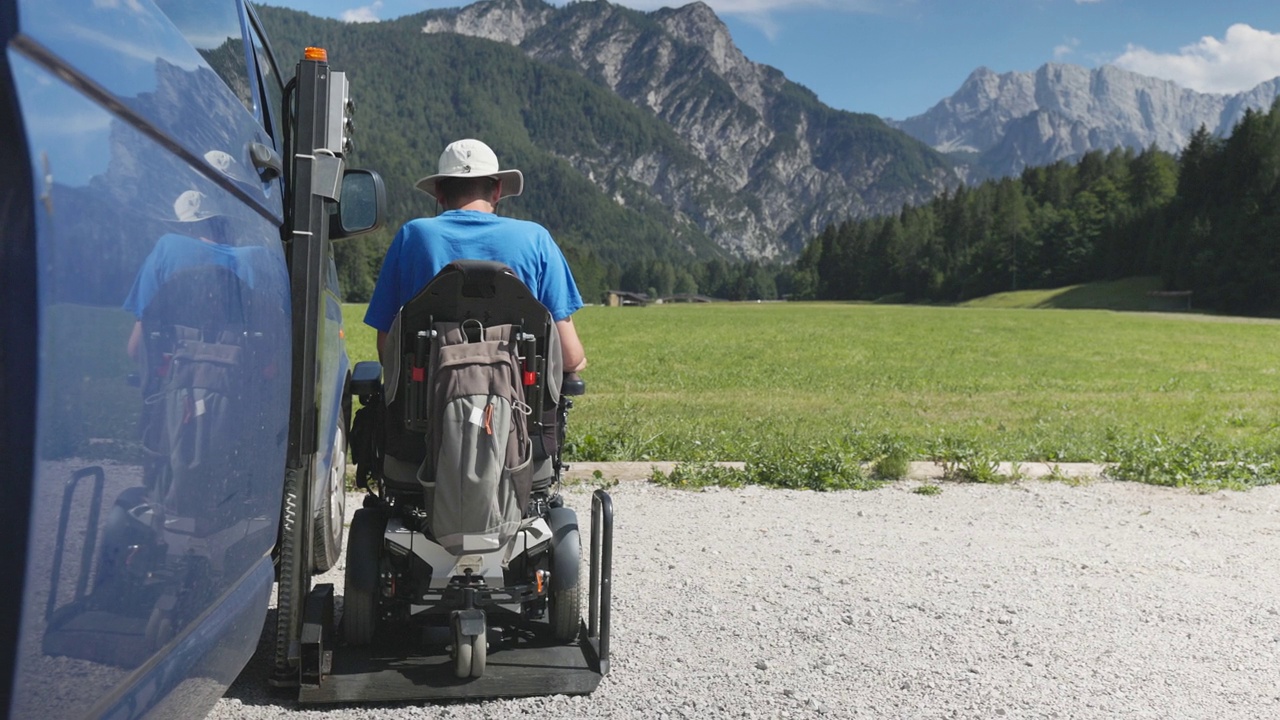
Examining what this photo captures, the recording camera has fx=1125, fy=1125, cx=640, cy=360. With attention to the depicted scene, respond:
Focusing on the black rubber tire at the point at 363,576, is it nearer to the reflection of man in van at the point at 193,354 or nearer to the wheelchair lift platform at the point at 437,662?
the wheelchair lift platform at the point at 437,662

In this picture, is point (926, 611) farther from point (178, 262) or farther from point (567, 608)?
point (178, 262)

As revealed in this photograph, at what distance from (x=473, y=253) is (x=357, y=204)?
1.99 ft

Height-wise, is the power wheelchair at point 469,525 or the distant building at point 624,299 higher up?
the distant building at point 624,299

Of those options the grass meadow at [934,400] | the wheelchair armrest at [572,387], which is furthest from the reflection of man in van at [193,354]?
the grass meadow at [934,400]

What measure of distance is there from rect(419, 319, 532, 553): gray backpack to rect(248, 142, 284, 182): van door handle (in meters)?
0.72

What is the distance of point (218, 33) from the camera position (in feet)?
10.6

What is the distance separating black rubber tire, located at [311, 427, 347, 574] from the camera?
5089 mm

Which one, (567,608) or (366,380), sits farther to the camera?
(366,380)

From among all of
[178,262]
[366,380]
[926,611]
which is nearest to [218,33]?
[178,262]

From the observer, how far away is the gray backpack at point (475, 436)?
358 cm

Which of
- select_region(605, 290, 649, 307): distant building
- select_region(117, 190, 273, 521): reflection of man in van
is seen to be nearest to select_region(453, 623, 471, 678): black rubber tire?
select_region(117, 190, 273, 521): reflection of man in van

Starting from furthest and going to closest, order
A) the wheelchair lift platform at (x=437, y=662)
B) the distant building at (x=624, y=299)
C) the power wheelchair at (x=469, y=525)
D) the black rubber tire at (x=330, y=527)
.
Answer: the distant building at (x=624, y=299) → the black rubber tire at (x=330, y=527) → the wheelchair lift platform at (x=437, y=662) → the power wheelchair at (x=469, y=525)

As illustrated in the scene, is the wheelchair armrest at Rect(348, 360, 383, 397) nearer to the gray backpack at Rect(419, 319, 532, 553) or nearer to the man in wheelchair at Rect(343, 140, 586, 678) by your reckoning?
the man in wheelchair at Rect(343, 140, 586, 678)

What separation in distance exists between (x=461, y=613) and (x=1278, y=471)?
755 centimetres
